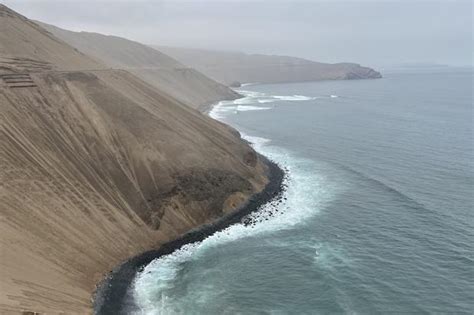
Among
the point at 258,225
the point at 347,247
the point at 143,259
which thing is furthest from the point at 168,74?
the point at 347,247

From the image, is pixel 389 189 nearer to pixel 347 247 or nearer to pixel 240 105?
pixel 347 247

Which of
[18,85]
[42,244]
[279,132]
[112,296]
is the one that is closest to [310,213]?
[112,296]

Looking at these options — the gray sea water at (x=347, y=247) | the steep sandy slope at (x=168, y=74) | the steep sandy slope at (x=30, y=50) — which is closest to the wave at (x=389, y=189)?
the gray sea water at (x=347, y=247)

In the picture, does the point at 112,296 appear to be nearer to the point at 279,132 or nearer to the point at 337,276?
the point at 337,276

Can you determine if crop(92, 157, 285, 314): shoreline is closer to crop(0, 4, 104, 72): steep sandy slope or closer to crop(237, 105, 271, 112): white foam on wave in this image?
crop(0, 4, 104, 72): steep sandy slope

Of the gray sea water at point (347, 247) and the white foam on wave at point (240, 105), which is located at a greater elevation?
the white foam on wave at point (240, 105)

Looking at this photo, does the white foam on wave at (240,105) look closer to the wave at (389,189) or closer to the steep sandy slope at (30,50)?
the steep sandy slope at (30,50)

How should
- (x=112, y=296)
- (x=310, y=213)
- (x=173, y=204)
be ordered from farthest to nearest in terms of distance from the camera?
1. (x=310, y=213)
2. (x=173, y=204)
3. (x=112, y=296)
